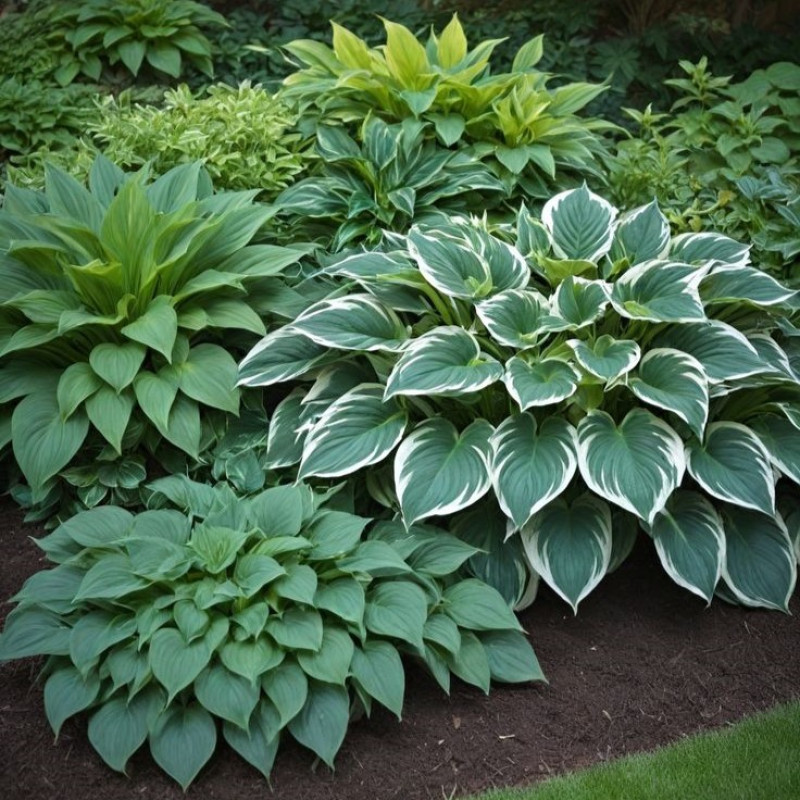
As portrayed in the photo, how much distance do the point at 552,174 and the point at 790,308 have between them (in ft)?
3.83

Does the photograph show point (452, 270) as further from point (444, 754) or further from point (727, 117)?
point (727, 117)

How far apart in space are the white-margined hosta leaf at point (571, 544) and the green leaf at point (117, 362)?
4.81 feet

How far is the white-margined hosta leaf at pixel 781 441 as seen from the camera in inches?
145

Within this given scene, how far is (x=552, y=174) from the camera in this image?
456cm

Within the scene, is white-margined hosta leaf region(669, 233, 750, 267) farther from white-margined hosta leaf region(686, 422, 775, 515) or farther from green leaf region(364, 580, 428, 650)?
green leaf region(364, 580, 428, 650)

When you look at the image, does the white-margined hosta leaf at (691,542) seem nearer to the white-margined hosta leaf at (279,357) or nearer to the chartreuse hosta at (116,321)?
the white-margined hosta leaf at (279,357)

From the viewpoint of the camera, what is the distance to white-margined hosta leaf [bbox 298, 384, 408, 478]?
3611 mm

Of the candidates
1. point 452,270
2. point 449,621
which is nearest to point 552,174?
point 452,270

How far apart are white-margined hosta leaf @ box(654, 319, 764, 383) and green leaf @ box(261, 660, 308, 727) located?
164 cm

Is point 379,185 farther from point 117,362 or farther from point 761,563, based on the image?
point 761,563

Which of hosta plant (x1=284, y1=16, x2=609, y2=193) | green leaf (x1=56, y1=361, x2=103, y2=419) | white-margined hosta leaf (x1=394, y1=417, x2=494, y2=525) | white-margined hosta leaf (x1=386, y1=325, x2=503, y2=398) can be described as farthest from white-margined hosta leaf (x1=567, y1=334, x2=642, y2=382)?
green leaf (x1=56, y1=361, x2=103, y2=419)

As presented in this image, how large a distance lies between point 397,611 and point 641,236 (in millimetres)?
1758

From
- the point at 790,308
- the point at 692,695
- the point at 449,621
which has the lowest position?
the point at 692,695

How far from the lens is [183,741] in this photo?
9.78 feet
